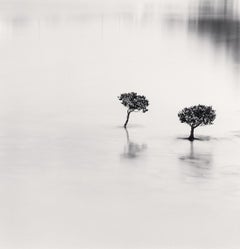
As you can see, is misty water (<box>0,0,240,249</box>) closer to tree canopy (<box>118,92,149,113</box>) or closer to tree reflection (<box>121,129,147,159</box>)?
tree reflection (<box>121,129,147,159</box>)

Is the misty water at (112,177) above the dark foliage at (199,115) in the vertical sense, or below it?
below

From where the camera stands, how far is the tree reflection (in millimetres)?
100812

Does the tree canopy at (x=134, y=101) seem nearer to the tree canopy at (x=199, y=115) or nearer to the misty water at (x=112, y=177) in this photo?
the misty water at (x=112, y=177)

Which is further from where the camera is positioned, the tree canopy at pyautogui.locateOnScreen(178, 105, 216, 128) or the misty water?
the tree canopy at pyautogui.locateOnScreen(178, 105, 216, 128)

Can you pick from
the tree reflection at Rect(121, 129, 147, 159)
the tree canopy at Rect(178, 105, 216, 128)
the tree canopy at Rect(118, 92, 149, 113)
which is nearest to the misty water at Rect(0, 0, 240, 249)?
the tree reflection at Rect(121, 129, 147, 159)

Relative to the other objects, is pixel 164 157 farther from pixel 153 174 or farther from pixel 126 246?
pixel 126 246

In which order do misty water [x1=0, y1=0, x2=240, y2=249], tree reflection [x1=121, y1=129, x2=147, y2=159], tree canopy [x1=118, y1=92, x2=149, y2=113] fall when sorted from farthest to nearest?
tree canopy [x1=118, y1=92, x2=149, y2=113]
tree reflection [x1=121, y1=129, x2=147, y2=159]
misty water [x1=0, y1=0, x2=240, y2=249]

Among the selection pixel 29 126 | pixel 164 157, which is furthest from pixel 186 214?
pixel 29 126

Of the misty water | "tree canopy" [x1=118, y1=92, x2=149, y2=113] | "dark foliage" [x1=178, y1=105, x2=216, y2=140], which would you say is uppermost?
"tree canopy" [x1=118, y1=92, x2=149, y2=113]

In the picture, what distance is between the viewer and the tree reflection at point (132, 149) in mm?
100812

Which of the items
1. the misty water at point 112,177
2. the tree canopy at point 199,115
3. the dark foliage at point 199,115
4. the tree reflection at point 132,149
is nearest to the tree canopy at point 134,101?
the misty water at point 112,177

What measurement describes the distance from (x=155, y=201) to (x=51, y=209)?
1281cm

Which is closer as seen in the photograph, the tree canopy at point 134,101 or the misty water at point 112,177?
the misty water at point 112,177

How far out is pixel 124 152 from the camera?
10306 cm
